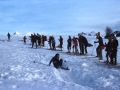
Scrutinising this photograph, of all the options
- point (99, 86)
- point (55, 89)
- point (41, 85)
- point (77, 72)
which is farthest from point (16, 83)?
point (77, 72)

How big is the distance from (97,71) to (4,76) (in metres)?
5.38

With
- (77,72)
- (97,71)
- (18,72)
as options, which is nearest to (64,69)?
(77,72)

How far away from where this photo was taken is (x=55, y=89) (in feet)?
31.9

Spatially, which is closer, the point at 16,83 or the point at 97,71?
the point at 16,83

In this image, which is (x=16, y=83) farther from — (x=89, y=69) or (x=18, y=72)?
(x=89, y=69)

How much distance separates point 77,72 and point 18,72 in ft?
11.7

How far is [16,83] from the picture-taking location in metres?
10.8

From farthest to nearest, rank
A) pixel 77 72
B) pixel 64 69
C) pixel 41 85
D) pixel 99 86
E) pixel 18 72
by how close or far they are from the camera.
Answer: pixel 64 69 → pixel 77 72 → pixel 18 72 → pixel 99 86 → pixel 41 85

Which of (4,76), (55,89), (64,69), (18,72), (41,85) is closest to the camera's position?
(55,89)

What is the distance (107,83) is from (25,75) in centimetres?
429

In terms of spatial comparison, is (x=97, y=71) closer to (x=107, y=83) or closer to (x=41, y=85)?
(x=107, y=83)

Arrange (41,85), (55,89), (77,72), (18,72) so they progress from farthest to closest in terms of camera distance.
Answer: (77,72) < (18,72) < (41,85) < (55,89)

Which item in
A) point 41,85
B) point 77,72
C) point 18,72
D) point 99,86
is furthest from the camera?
point 77,72

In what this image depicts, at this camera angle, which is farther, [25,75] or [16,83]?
[25,75]
